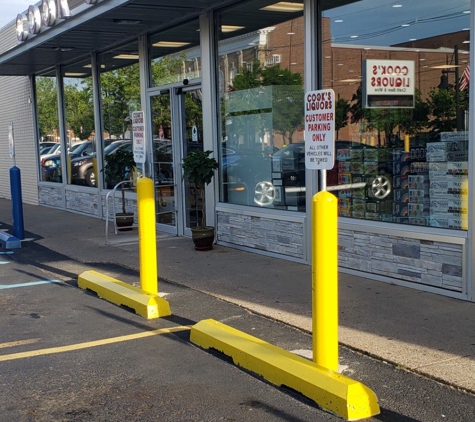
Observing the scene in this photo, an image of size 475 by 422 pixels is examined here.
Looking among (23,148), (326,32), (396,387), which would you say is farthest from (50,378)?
(23,148)

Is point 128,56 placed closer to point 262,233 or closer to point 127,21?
point 127,21

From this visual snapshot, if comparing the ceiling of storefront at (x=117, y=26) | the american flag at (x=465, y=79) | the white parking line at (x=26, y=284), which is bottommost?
the white parking line at (x=26, y=284)

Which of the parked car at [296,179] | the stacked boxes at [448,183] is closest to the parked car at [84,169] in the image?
the parked car at [296,179]

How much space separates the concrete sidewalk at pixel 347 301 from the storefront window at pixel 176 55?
287 cm

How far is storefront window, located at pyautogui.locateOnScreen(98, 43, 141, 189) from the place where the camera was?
1323cm

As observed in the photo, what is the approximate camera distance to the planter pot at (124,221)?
12484mm

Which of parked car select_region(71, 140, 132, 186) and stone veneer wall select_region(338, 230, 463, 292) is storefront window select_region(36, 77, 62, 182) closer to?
parked car select_region(71, 140, 132, 186)

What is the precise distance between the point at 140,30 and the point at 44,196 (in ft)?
25.6

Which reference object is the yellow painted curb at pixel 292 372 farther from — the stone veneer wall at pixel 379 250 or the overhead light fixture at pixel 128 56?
the overhead light fixture at pixel 128 56

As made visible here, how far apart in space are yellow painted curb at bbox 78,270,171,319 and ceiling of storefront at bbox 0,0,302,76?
4.18 m

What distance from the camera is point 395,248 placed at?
7.52 m

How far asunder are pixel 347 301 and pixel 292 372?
242cm

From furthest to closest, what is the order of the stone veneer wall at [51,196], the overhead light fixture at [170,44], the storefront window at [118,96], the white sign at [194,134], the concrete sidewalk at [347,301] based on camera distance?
the stone veneer wall at [51,196]
the storefront window at [118,96]
the overhead light fixture at [170,44]
the white sign at [194,134]
the concrete sidewalk at [347,301]

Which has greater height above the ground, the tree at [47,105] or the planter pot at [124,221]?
the tree at [47,105]
